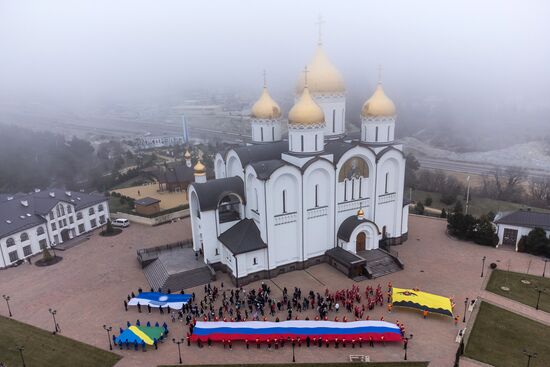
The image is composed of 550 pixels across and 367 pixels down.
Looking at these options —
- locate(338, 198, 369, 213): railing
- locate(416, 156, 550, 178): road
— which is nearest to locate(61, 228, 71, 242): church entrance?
locate(338, 198, 369, 213): railing

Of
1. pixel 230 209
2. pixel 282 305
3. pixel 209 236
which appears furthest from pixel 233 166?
pixel 282 305

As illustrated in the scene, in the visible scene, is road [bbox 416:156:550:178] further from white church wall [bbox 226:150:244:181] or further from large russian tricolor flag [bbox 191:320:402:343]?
large russian tricolor flag [bbox 191:320:402:343]

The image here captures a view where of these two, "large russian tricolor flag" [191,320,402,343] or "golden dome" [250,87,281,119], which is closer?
"large russian tricolor flag" [191,320,402,343]

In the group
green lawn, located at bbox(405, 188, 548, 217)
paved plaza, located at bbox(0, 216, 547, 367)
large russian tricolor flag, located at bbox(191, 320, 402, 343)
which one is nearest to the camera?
paved plaza, located at bbox(0, 216, 547, 367)

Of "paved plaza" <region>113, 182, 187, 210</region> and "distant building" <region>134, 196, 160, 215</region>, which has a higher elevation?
"distant building" <region>134, 196, 160, 215</region>

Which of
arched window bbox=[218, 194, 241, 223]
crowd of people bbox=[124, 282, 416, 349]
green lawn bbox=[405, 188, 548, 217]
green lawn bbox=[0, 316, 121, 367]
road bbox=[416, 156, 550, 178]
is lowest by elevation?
road bbox=[416, 156, 550, 178]

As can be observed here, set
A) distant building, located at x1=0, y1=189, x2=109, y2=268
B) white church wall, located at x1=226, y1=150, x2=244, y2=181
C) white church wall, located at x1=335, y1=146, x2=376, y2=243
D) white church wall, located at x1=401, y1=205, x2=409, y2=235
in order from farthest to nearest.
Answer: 1. white church wall, located at x1=401, y1=205, x2=409, y2=235
2. distant building, located at x1=0, y1=189, x2=109, y2=268
3. white church wall, located at x1=226, y1=150, x2=244, y2=181
4. white church wall, located at x1=335, y1=146, x2=376, y2=243

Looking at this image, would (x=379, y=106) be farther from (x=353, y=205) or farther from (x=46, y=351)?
(x=46, y=351)
